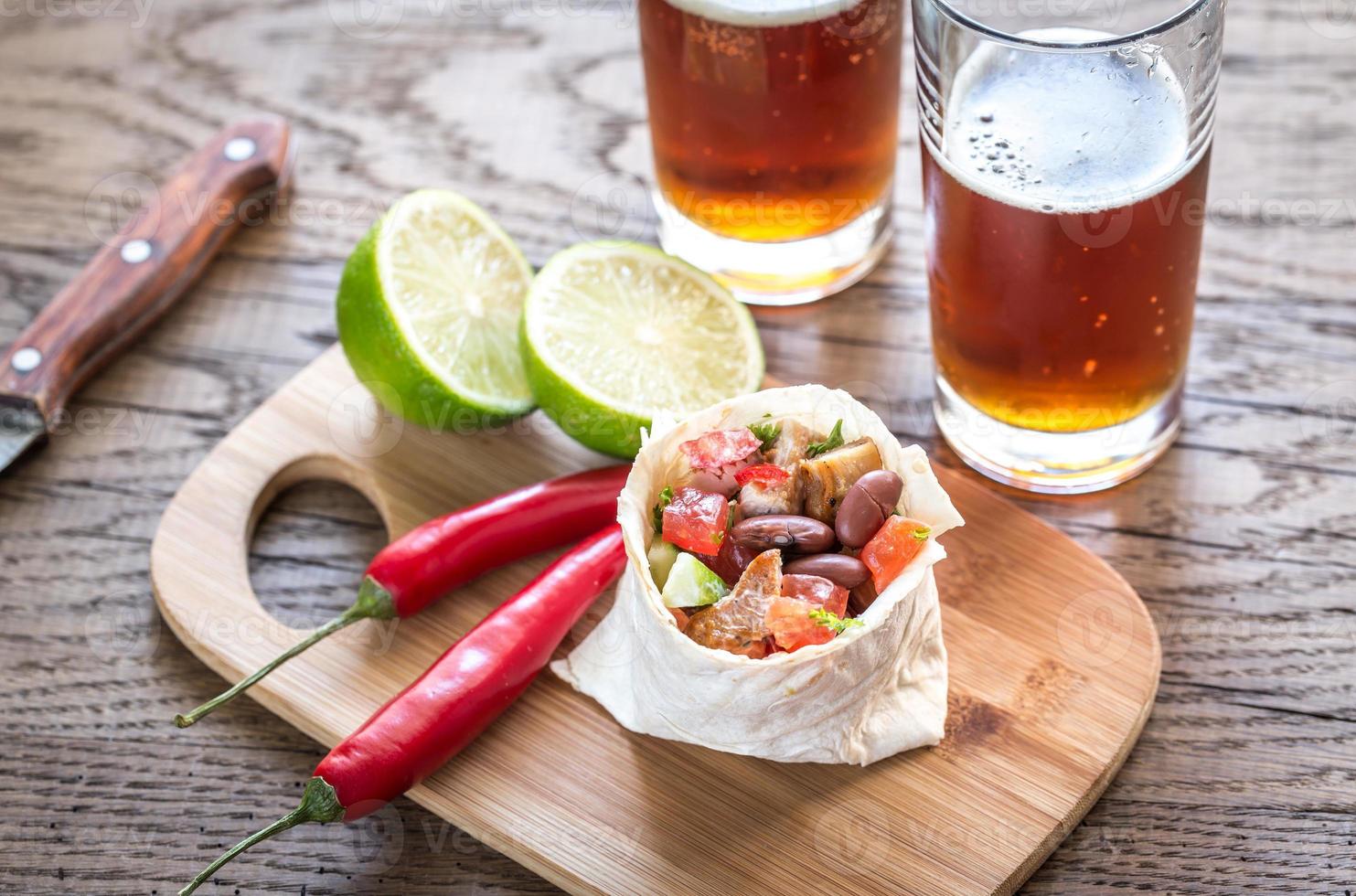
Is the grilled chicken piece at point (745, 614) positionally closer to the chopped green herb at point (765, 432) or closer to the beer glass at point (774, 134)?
the chopped green herb at point (765, 432)

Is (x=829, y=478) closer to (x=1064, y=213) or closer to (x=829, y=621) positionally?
(x=829, y=621)

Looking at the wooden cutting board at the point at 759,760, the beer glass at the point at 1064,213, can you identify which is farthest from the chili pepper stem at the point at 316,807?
the beer glass at the point at 1064,213

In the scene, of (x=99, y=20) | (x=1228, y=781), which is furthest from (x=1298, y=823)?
(x=99, y=20)

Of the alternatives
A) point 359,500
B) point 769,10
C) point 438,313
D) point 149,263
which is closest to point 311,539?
point 359,500

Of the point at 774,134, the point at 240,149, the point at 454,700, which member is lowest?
the point at 454,700

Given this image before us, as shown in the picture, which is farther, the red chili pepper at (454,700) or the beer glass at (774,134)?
the beer glass at (774,134)

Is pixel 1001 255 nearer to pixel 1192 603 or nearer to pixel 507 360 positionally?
pixel 1192 603
